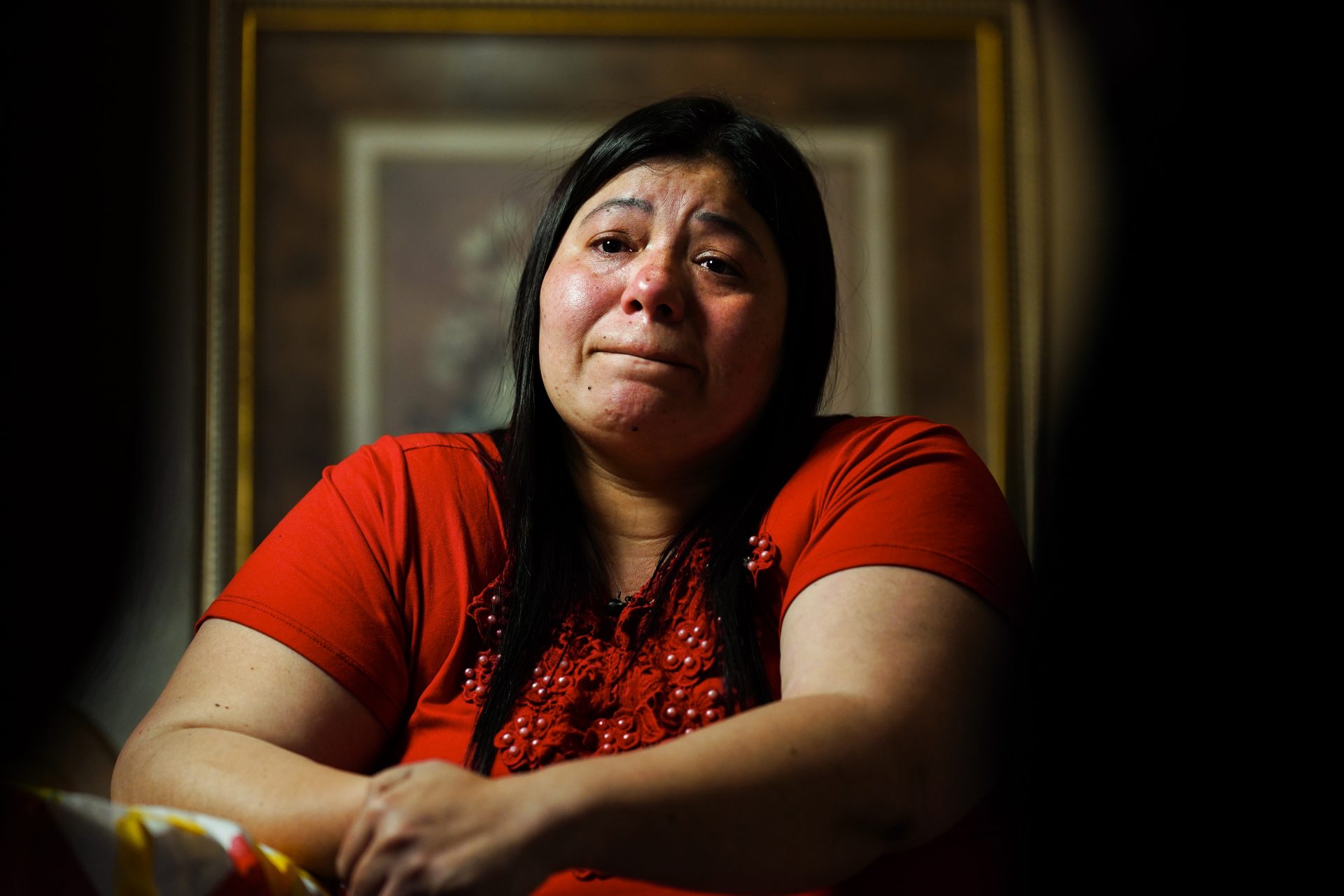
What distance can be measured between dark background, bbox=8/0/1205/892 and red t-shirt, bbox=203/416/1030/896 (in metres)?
0.11

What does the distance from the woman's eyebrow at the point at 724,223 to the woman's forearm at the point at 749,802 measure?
0.49 meters

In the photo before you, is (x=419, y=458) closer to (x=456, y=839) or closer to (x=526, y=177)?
(x=456, y=839)

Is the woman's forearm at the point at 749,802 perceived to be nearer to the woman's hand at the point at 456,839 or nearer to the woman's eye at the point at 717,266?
the woman's hand at the point at 456,839

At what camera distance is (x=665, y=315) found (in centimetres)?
98

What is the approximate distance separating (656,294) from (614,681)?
34 cm

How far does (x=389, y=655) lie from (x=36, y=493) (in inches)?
12.9

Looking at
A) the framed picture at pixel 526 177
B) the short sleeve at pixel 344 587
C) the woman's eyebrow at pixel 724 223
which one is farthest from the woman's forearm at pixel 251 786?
the framed picture at pixel 526 177

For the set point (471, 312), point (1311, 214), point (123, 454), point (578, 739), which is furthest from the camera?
point (471, 312)

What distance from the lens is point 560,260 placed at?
1068mm

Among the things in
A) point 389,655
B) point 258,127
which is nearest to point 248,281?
point 258,127

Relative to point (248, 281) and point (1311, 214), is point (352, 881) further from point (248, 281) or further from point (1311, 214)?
point (248, 281)

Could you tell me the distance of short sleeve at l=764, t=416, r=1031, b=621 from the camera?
2.69 feet

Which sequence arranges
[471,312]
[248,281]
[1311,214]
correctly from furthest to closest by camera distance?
[471,312], [248,281], [1311,214]

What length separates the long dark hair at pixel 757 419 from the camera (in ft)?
3.27
